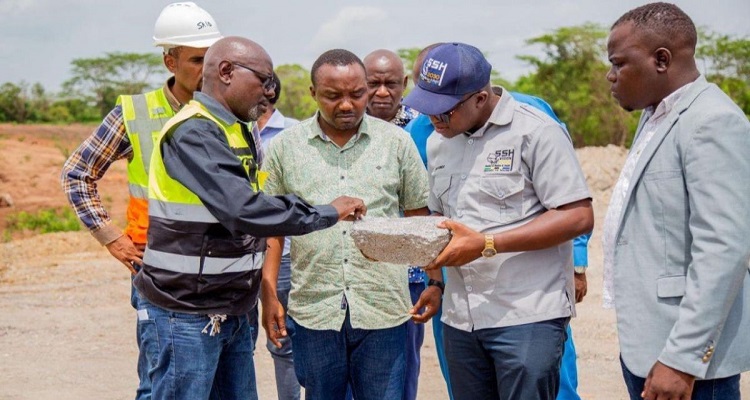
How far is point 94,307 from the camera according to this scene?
31.2ft

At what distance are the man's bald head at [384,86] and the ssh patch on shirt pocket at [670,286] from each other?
284 centimetres

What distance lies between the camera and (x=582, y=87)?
24844mm

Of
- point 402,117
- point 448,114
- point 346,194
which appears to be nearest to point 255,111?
point 346,194

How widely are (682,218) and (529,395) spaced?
0.97 metres

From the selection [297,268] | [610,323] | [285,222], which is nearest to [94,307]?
[610,323]

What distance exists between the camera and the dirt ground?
6508mm

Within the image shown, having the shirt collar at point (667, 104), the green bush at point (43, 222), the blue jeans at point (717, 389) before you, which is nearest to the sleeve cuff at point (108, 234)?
the shirt collar at point (667, 104)

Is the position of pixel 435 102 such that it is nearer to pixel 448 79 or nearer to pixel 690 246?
pixel 448 79

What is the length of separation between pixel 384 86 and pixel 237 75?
6.53 ft

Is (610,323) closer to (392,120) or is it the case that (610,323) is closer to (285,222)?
(392,120)

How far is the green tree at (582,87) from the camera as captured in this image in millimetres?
24656

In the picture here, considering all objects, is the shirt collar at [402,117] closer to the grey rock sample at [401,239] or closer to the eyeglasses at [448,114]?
the grey rock sample at [401,239]

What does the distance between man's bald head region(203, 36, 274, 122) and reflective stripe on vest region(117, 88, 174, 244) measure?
905 millimetres

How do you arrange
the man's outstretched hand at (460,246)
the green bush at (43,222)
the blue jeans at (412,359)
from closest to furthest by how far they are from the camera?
the man's outstretched hand at (460,246), the blue jeans at (412,359), the green bush at (43,222)
